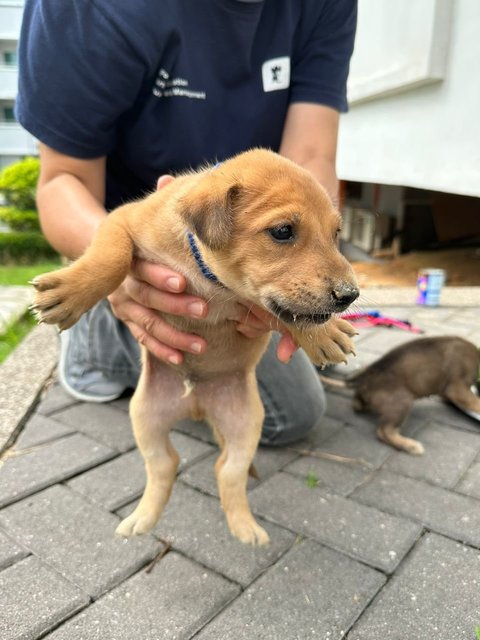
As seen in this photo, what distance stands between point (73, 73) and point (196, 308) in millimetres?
1217

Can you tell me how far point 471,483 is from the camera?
244cm

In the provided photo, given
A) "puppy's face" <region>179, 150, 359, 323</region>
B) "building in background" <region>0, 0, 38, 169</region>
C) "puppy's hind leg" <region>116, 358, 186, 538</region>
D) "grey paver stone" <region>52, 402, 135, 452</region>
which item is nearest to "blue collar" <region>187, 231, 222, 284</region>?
"puppy's face" <region>179, 150, 359, 323</region>

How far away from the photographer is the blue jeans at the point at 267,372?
2.77m

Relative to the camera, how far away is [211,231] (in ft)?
5.07

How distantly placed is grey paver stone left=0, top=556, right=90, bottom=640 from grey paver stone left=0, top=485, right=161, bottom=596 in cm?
4

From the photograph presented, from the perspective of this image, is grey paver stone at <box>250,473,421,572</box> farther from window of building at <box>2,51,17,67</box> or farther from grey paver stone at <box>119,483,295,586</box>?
window of building at <box>2,51,17,67</box>

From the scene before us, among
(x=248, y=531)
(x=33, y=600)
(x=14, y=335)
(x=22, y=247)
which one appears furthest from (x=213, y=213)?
(x=22, y=247)

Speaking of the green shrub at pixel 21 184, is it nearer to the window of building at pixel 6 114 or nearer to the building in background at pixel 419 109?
the building in background at pixel 419 109

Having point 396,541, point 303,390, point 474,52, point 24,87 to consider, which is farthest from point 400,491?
point 474,52

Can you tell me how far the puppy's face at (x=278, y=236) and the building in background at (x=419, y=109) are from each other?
2556mm

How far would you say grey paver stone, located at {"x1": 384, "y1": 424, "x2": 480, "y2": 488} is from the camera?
2520mm

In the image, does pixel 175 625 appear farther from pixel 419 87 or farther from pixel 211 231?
pixel 419 87

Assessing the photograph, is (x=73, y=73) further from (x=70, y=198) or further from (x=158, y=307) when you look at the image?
(x=158, y=307)

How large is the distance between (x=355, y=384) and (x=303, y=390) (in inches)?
16.0
